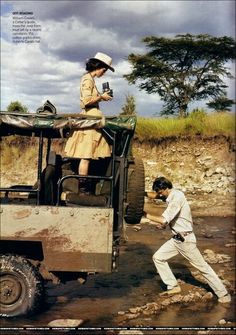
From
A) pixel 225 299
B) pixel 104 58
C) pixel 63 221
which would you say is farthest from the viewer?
pixel 225 299

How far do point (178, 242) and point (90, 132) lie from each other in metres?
2.18

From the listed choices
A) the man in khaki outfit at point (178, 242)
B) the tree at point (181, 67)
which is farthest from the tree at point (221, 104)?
the man in khaki outfit at point (178, 242)

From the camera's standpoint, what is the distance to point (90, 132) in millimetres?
6203

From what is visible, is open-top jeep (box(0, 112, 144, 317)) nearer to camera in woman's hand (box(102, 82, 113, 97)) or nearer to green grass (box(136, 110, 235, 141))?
camera in woman's hand (box(102, 82, 113, 97))

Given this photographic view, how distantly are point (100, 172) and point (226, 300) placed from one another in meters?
2.49

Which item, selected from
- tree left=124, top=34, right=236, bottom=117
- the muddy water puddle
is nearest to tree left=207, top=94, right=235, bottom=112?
tree left=124, top=34, right=236, bottom=117

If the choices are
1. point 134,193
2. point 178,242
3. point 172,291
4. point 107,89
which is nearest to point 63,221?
point 134,193

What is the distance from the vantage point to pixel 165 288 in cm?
780

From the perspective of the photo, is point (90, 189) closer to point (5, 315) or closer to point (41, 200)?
point (41, 200)

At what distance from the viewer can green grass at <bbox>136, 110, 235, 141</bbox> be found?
2116 centimetres

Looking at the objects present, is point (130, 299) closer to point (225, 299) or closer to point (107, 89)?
point (225, 299)

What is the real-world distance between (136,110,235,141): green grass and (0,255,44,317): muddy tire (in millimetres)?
15994

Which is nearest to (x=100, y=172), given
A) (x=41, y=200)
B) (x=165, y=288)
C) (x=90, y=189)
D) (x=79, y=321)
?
(x=90, y=189)

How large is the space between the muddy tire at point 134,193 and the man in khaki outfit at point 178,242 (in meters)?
0.86
